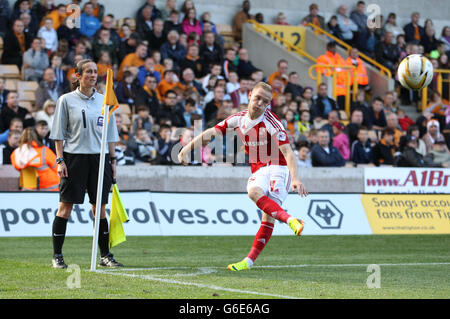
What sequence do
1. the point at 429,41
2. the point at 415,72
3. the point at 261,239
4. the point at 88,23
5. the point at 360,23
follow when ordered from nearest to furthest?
the point at 261,239, the point at 415,72, the point at 88,23, the point at 360,23, the point at 429,41

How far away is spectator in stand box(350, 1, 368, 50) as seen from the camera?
27.8m

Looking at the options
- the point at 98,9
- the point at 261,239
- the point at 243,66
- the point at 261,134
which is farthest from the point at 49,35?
the point at 261,239

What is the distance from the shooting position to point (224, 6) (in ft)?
89.7

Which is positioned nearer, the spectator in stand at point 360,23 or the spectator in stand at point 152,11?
the spectator in stand at point 152,11

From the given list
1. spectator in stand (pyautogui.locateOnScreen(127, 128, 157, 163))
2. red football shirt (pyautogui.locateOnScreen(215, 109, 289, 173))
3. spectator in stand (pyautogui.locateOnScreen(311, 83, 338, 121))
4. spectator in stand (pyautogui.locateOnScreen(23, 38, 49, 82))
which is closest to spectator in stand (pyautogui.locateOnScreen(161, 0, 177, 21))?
spectator in stand (pyautogui.locateOnScreen(311, 83, 338, 121))

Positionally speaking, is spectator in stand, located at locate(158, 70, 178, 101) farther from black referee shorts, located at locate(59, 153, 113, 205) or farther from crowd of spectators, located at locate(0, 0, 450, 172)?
black referee shorts, located at locate(59, 153, 113, 205)

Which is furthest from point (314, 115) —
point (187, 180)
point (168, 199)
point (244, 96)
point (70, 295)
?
point (70, 295)

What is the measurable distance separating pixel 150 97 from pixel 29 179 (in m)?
4.67

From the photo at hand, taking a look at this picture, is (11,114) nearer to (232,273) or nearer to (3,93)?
(3,93)

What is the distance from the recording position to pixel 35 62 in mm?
20203

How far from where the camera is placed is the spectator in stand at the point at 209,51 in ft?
75.8

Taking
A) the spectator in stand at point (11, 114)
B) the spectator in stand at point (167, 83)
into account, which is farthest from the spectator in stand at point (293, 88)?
the spectator in stand at point (11, 114)

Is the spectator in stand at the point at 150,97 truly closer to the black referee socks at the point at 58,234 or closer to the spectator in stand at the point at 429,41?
the black referee socks at the point at 58,234

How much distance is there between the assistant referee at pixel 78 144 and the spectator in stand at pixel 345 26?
60.9 ft
